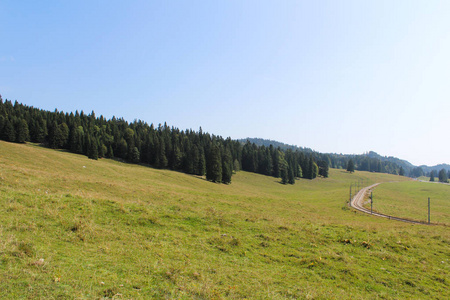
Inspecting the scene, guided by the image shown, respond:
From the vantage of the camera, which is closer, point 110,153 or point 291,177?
point 110,153

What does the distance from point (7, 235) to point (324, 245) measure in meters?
16.7

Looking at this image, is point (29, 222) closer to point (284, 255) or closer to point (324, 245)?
point (284, 255)

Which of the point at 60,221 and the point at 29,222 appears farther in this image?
the point at 60,221

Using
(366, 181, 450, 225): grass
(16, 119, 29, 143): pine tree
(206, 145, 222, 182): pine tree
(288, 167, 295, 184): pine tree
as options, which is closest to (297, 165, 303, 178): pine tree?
(288, 167, 295, 184): pine tree

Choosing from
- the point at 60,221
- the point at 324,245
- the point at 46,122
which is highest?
the point at 46,122

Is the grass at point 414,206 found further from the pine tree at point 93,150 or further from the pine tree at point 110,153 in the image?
the pine tree at point 110,153

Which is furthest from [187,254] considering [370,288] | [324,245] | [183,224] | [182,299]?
[324,245]

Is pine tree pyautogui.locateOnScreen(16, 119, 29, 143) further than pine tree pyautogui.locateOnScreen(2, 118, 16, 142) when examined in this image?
Yes

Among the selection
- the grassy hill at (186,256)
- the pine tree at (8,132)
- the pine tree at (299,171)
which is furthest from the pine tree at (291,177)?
the pine tree at (8,132)

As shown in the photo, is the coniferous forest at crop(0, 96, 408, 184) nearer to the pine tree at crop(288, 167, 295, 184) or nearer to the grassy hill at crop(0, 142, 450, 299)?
the pine tree at crop(288, 167, 295, 184)

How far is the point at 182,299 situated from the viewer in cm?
678

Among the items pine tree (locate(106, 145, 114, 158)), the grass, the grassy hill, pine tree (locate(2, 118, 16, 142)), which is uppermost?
pine tree (locate(2, 118, 16, 142))

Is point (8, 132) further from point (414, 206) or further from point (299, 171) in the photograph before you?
point (299, 171)

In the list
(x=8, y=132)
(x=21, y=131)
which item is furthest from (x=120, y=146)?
(x=8, y=132)
